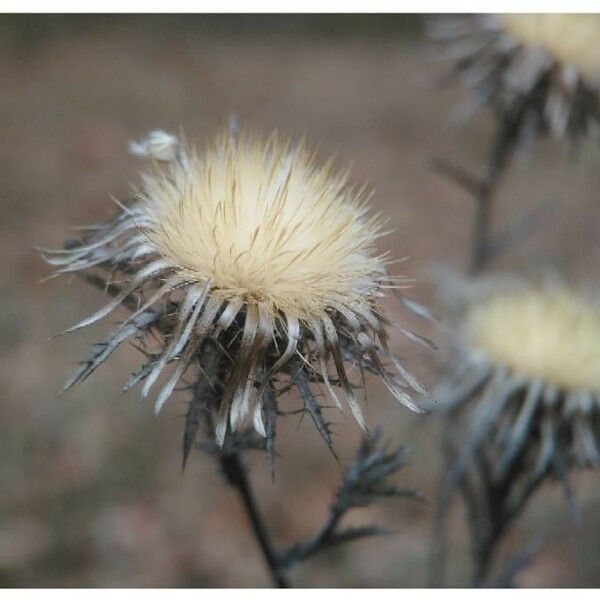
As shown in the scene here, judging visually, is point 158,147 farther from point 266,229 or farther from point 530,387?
point 530,387

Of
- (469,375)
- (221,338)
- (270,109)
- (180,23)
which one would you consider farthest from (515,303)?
(270,109)

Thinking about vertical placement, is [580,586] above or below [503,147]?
below

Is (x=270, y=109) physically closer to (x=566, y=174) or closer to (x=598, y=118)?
(x=566, y=174)

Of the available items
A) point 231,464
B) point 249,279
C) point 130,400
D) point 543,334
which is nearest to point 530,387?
point 543,334

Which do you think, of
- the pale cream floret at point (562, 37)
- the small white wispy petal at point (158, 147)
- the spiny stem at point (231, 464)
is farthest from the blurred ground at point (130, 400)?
the small white wispy petal at point (158, 147)

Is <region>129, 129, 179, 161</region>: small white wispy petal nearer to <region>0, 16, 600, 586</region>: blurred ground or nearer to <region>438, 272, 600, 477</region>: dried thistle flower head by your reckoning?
<region>438, 272, 600, 477</region>: dried thistle flower head


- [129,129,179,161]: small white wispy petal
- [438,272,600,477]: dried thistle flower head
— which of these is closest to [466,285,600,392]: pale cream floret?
[438,272,600,477]: dried thistle flower head

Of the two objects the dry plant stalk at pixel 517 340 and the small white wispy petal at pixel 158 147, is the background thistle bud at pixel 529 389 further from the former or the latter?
the small white wispy petal at pixel 158 147
